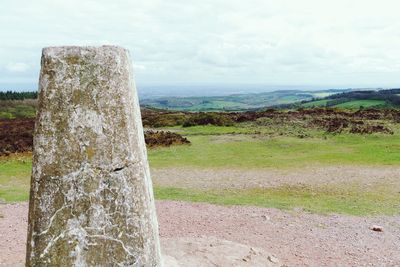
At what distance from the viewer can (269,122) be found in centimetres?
4334

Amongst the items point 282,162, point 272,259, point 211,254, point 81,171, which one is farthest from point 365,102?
point 81,171

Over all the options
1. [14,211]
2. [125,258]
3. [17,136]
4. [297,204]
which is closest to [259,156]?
[297,204]

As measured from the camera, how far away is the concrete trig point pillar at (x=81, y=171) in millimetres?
4617

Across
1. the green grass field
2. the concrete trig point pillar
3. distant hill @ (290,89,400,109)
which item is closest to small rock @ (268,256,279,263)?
the green grass field

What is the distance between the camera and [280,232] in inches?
491

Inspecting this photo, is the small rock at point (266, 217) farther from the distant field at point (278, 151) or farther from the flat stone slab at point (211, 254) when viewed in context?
the distant field at point (278, 151)

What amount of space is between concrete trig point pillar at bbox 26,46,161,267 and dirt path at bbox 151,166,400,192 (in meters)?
14.1

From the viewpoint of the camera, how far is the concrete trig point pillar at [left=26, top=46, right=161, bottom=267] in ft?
15.1

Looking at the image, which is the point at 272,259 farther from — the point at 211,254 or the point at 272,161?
the point at 272,161

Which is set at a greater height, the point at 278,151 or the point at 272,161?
the point at 278,151

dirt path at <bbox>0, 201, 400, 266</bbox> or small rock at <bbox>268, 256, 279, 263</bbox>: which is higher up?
small rock at <bbox>268, 256, 279, 263</bbox>

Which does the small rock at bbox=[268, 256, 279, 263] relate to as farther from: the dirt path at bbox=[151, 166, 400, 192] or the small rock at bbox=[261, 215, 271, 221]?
the dirt path at bbox=[151, 166, 400, 192]

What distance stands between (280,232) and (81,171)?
→ 893 centimetres

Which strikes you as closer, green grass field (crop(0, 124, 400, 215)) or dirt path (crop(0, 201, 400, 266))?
dirt path (crop(0, 201, 400, 266))
